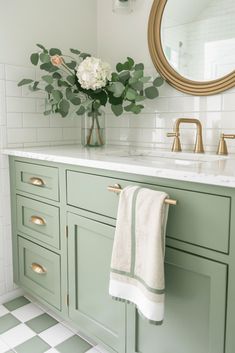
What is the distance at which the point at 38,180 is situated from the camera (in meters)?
1.87

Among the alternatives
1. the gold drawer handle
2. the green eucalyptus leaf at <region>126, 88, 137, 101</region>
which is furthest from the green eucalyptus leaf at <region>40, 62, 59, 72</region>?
the gold drawer handle

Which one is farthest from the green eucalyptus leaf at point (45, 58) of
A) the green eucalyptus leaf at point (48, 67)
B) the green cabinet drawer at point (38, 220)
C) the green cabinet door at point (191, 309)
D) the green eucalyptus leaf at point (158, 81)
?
the green cabinet door at point (191, 309)

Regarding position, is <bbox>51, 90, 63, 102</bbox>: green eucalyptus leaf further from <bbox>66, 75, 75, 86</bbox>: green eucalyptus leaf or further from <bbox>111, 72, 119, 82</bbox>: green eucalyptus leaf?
<bbox>111, 72, 119, 82</bbox>: green eucalyptus leaf

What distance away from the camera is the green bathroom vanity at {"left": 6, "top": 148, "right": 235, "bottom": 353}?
3.74 ft

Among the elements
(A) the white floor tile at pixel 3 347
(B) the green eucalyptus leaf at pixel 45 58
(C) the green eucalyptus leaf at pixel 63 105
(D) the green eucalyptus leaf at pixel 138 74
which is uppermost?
(B) the green eucalyptus leaf at pixel 45 58

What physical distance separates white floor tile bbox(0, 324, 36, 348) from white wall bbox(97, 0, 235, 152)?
48.4 inches

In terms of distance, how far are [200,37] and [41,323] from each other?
1737 millimetres

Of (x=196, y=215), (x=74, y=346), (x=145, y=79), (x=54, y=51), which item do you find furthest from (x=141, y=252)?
(x=54, y=51)

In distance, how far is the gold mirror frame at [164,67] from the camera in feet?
5.98

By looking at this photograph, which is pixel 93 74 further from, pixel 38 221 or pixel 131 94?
pixel 38 221

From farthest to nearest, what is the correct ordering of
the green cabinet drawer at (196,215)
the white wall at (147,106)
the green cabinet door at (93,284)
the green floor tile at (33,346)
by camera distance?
the white wall at (147,106), the green floor tile at (33,346), the green cabinet door at (93,284), the green cabinet drawer at (196,215)

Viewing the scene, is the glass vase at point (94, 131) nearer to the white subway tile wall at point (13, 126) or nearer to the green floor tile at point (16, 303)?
the white subway tile wall at point (13, 126)

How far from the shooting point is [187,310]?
4.09 ft

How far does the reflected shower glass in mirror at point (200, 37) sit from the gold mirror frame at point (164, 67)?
2 centimetres
